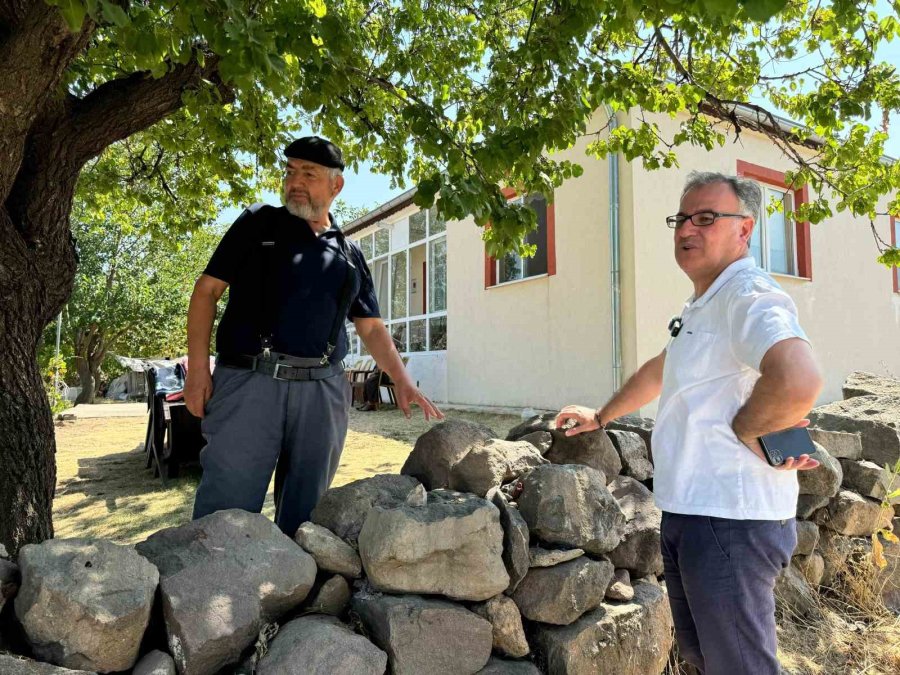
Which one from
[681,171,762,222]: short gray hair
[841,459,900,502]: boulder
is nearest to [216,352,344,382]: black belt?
[681,171,762,222]: short gray hair

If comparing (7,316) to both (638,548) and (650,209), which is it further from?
(650,209)

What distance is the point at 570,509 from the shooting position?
86.0 inches

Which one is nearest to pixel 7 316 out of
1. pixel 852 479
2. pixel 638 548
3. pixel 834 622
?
pixel 638 548

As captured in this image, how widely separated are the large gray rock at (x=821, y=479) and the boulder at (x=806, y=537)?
173 millimetres

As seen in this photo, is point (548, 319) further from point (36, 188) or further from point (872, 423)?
point (36, 188)

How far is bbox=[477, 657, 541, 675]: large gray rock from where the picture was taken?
192 centimetres

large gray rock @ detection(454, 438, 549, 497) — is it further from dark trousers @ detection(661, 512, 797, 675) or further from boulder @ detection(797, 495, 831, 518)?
boulder @ detection(797, 495, 831, 518)

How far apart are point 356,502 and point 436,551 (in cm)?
39

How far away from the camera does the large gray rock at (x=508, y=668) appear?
192cm

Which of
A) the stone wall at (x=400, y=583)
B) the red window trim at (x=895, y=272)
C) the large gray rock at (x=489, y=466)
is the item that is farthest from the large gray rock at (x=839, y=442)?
the red window trim at (x=895, y=272)

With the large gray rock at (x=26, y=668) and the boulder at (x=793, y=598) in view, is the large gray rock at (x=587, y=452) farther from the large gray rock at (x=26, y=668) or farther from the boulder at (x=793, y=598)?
the large gray rock at (x=26, y=668)

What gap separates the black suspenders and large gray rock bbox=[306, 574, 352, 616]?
0.81 m

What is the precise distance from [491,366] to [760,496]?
874 centimetres

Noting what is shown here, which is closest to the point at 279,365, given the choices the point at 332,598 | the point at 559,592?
the point at 332,598
